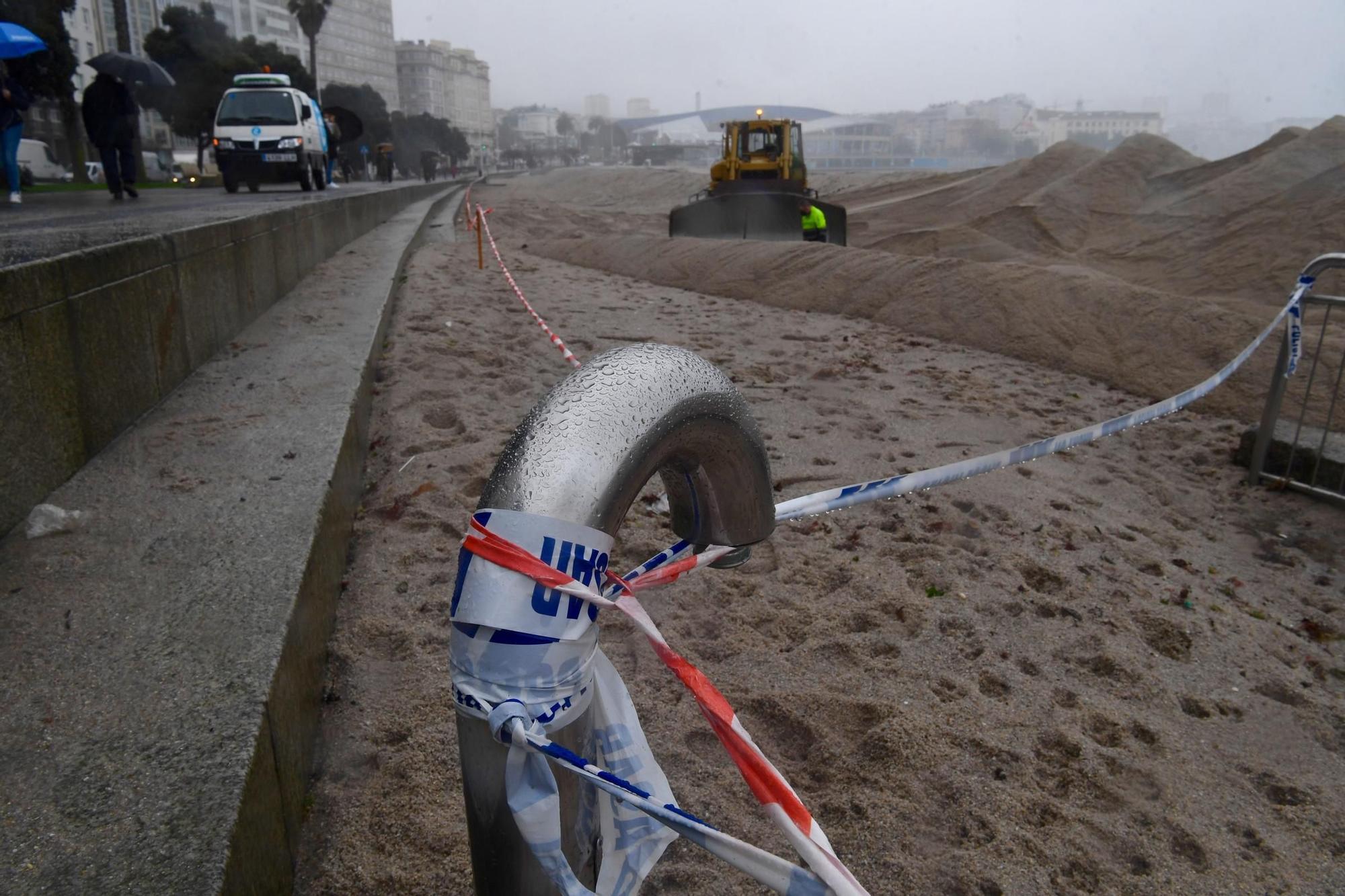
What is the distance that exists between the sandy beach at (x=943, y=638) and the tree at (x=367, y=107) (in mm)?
65600

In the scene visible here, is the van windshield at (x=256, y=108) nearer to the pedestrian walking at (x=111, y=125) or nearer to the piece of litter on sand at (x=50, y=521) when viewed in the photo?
the pedestrian walking at (x=111, y=125)

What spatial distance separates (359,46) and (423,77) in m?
27.4

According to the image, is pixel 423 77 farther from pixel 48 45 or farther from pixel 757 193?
pixel 757 193

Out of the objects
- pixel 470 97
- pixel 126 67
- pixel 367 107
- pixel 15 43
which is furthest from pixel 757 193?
pixel 470 97

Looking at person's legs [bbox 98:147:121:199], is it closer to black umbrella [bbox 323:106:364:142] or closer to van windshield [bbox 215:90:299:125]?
van windshield [bbox 215:90:299:125]

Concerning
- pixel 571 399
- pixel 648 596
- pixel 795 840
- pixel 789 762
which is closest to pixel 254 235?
pixel 648 596

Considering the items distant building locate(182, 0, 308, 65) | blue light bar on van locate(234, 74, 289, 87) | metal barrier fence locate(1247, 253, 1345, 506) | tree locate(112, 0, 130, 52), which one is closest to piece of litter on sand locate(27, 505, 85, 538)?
metal barrier fence locate(1247, 253, 1345, 506)

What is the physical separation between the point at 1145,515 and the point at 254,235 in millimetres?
6014

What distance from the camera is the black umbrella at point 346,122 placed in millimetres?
32031

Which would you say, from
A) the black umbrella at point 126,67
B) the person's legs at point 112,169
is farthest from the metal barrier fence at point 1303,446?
the black umbrella at point 126,67

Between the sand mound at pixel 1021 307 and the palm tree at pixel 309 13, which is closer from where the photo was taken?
the sand mound at pixel 1021 307

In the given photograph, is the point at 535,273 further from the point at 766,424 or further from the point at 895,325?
the point at 766,424

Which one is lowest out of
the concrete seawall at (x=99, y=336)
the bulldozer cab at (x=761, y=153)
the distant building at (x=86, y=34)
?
the concrete seawall at (x=99, y=336)

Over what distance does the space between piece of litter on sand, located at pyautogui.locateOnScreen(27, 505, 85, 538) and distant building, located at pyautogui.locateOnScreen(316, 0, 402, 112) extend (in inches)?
4358
